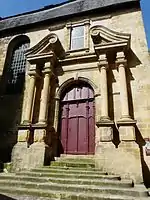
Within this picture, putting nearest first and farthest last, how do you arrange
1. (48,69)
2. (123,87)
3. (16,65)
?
(123,87) < (48,69) < (16,65)

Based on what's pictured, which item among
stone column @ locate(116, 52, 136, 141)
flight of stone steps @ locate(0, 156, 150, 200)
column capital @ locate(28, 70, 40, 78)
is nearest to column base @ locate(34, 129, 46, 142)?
flight of stone steps @ locate(0, 156, 150, 200)

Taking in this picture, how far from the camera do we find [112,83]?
7.26 meters

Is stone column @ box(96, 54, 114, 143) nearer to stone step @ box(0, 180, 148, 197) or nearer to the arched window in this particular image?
stone step @ box(0, 180, 148, 197)

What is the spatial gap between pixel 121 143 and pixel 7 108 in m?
5.36

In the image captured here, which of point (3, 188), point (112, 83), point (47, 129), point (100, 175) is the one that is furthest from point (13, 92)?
point (100, 175)

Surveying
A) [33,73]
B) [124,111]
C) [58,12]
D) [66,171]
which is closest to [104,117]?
[124,111]

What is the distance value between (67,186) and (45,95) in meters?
3.91

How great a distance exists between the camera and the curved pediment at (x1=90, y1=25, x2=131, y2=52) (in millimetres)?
7137

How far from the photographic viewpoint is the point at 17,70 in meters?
9.59

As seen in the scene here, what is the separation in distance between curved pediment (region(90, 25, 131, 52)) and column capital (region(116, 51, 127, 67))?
0.76 feet

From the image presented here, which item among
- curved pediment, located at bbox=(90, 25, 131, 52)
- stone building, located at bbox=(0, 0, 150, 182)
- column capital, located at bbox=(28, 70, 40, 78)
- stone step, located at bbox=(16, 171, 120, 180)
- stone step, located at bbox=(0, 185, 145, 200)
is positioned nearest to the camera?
stone step, located at bbox=(0, 185, 145, 200)

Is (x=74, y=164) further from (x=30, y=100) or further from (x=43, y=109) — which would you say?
(x=30, y=100)

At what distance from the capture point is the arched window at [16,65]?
30.1 ft

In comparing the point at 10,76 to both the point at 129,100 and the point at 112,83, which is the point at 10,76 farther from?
the point at 129,100
